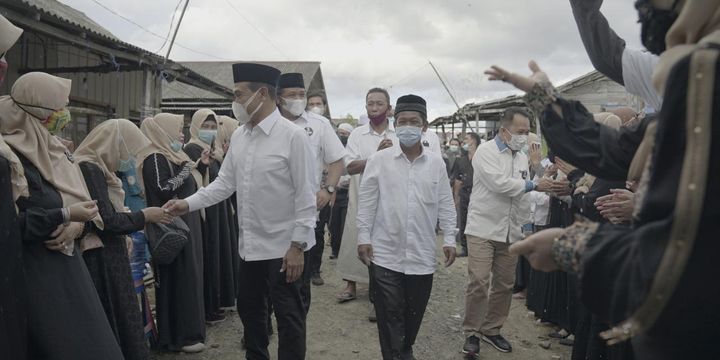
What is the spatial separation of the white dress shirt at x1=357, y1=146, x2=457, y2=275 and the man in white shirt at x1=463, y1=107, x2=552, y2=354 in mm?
572

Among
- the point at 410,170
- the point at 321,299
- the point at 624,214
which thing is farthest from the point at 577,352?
the point at 321,299

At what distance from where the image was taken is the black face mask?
1.50 m

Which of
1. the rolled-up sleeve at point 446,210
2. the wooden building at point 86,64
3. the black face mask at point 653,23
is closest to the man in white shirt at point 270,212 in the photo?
the rolled-up sleeve at point 446,210

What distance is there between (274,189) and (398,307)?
124cm

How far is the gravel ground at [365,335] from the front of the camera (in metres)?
4.55

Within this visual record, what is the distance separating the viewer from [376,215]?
4086mm

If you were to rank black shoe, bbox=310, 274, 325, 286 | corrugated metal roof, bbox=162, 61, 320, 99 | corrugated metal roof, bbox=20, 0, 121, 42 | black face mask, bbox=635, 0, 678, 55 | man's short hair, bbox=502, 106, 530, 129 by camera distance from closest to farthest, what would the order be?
1. black face mask, bbox=635, 0, 678, 55
2. man's short hair, bbox=502, 106, 530, 129
3. corrugated metal roof, bbox=20, 0, 121, 42
4. black shoe, bbox=310, 274, 325, 286
5. corrugated metal roof, bbox=162, 61, 320, 99

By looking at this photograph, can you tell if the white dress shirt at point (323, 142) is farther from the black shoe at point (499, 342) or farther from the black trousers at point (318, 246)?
the black shoe at point (499, 342)

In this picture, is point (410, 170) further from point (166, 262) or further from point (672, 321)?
point (672, 321)

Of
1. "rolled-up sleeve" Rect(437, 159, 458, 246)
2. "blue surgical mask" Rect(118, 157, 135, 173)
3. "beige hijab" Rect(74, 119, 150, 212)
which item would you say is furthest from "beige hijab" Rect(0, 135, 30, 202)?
"rolled-up sleeve" Rect(437, 159, 458, 246)

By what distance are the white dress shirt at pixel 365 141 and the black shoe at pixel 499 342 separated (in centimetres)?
228

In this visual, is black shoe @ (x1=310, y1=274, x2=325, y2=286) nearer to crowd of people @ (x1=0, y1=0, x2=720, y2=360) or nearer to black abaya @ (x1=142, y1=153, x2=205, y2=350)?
crowd of people @ (x1=0, y1=0, x2=720, y2=360)

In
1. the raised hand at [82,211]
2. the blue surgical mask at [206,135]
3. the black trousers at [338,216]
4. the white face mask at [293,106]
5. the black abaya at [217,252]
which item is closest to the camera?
the raised hand at [82,211]

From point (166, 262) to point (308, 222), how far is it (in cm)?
143
